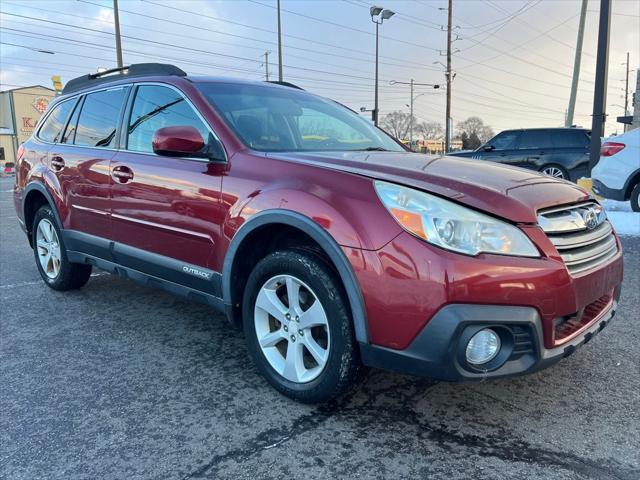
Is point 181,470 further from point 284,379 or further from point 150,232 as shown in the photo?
point 150,232

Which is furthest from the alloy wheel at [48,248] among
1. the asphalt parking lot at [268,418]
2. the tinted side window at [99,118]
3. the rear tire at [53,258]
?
the asphalt parking lot at [268,418]

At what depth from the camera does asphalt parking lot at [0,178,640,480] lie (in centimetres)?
212

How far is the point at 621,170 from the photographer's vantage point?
823cm

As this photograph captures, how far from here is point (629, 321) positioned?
3.75m

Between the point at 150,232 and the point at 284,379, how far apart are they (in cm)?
136

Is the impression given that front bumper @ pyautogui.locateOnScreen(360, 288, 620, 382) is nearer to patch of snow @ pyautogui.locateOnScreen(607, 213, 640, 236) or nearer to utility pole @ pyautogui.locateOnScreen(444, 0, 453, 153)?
patch of snow @ pyautogui.locateOnScreen(607, 213, 640, 236)

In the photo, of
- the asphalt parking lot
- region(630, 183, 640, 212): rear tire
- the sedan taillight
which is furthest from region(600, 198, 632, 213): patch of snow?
the asphalt parking lot

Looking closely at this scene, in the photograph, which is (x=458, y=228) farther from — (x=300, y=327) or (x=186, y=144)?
(x=186, y=144)

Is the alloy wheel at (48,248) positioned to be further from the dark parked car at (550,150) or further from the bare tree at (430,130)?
the bare tree at (430,130)

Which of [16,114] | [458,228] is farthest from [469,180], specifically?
[16,114]

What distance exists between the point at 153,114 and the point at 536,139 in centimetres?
1169

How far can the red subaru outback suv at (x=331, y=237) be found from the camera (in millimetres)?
2115

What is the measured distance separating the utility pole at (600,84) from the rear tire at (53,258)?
29.1ft

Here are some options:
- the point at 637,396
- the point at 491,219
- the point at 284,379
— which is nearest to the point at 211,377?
the point at 284,379
